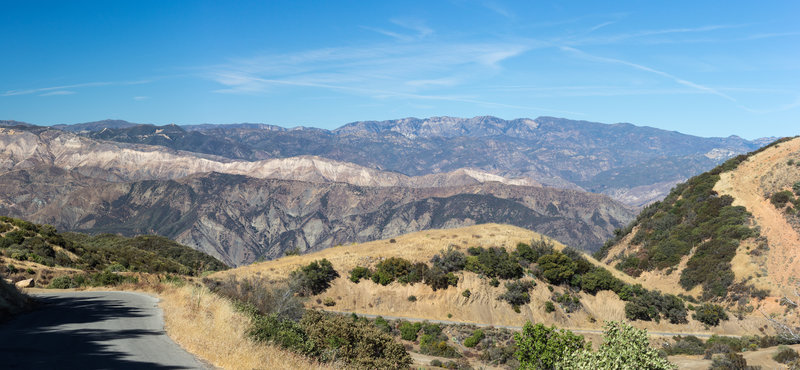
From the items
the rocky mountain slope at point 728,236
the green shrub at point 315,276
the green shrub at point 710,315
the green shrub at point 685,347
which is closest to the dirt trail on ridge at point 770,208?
the rocky mountain slope at point 728,236

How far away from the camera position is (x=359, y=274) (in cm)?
5934

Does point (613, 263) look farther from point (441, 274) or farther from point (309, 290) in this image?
point (309, 290)

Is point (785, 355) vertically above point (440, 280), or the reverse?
point (785, 355)

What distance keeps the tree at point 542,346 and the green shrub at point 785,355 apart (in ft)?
44.8

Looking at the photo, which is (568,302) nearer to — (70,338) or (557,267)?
(557,267)

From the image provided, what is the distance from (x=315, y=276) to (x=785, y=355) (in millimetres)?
41327

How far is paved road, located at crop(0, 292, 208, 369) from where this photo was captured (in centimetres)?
1188

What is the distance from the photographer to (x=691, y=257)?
78500 mm

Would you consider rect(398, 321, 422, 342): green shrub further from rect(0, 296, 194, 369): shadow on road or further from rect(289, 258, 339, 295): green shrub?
rect(0, 296, 194, 369): shadow on road

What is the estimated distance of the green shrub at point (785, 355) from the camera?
28.6 m

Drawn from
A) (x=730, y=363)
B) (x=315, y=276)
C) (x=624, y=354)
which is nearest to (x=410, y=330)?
(x=315, y=276)

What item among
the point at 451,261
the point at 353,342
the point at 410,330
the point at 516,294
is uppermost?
the point at 353,342

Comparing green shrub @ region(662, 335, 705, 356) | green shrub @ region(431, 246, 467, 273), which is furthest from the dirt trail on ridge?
green shrub @ region(431, 246, 467, 273)

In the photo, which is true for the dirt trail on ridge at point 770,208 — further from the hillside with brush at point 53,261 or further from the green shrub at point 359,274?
the hillside with brush at point 53,261
